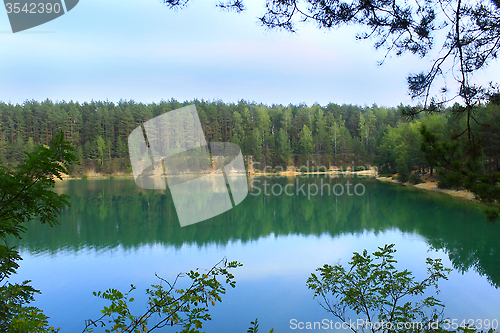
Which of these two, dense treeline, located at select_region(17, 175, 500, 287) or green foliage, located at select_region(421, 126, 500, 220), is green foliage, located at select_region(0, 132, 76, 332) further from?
dense treeline, located at select_region(17, 175, 500, 287)

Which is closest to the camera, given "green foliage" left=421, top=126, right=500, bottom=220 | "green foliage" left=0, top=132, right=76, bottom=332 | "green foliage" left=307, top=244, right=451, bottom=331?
"green foliage" left=0, top=132, right=76, bottom=332

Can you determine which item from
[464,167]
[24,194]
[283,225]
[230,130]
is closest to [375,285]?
[464,167]

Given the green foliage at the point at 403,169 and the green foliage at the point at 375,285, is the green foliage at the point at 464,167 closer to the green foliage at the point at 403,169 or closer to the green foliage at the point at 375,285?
the green foliage at the point at 375,285

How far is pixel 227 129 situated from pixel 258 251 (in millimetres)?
43288

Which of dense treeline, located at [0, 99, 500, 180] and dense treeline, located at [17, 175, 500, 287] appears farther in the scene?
dense treeline, located at [0, 99, 500, 180]

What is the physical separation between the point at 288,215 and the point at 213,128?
36.6 meters

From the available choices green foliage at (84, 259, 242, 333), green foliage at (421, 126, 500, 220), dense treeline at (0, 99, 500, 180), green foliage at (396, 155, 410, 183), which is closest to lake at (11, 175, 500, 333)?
green foliage at (84, 259, 242, 333)

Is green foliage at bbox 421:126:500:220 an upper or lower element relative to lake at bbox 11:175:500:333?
upper

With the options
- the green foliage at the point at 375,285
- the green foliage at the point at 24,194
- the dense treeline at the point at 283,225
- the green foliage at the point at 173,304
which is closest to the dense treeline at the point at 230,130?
the dense treeline at the point at 283,225

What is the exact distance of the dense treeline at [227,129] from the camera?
43938 mm

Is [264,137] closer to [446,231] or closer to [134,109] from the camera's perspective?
[134,109]

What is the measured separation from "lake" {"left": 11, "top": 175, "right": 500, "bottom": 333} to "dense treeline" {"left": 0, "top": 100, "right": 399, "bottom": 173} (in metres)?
29.5

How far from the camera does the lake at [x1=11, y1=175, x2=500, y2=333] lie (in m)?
5.27

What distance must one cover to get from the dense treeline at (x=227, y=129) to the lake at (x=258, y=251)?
A: 29540 mm
